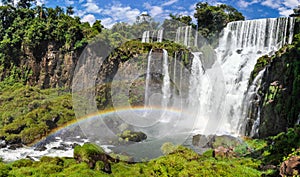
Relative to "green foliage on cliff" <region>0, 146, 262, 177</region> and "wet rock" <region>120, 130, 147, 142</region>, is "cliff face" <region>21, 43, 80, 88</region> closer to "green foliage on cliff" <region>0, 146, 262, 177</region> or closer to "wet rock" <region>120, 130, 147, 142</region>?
"wet rock" <region>120, 130, 147, 142</region>

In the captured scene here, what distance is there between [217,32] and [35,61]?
14.9 m

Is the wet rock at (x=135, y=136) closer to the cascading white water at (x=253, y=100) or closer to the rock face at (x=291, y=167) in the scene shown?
the cascading white water at (x=253, y=100)

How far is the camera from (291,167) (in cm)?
515

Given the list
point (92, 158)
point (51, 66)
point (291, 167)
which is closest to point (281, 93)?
point (291, 167)

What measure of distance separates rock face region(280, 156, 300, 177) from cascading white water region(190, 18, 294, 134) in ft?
32.6

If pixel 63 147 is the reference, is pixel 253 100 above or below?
above

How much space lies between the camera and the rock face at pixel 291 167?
504 cm

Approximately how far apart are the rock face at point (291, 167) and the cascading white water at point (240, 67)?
993 centimetres

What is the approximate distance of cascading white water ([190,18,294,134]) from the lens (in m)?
16.1

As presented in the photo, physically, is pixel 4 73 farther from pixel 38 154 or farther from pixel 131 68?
pixel 131 68

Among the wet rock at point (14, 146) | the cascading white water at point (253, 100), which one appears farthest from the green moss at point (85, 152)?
the cascading white water at point (253, 100)

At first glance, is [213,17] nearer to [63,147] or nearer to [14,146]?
[63,147]

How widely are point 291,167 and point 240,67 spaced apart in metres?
13.0

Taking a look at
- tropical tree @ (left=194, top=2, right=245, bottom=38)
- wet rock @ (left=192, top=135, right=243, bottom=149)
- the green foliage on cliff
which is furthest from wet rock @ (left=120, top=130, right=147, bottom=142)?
tropical tree @ (left=194, top=2, right=245, bottom=38)
